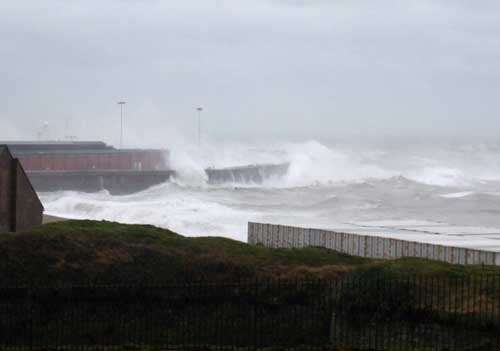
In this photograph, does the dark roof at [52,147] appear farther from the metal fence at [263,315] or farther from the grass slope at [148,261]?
the metal fence at [263,315]

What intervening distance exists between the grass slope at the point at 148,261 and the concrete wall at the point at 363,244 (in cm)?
324

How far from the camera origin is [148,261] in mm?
24844

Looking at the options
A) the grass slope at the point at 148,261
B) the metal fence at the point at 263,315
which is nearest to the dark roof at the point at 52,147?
the grass slope at the point at 148,261

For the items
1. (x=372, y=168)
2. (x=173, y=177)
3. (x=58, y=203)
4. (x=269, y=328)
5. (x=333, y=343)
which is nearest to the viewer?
(x=333, y=343)

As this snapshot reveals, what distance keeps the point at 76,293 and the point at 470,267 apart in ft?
30.6

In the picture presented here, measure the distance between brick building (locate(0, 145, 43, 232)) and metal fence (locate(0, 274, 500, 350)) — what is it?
857 centimetres

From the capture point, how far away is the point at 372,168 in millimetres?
113500

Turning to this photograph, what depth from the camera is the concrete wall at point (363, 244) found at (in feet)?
94.7

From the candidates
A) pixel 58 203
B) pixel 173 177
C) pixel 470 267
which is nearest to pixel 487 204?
pixel 58 203

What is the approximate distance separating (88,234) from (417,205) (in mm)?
47552

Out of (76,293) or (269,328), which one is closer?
(269,328)

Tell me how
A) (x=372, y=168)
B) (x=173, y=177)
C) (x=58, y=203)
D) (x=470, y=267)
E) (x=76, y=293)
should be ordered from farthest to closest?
(x=372, y=168), (x=173, y=177), (x=58, y=203), (x=470, y=267), (x=76, y=293)

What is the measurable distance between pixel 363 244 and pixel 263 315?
12.0 m

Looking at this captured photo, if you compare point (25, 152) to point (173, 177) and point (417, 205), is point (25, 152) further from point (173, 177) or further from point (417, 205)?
point (417, 205)
